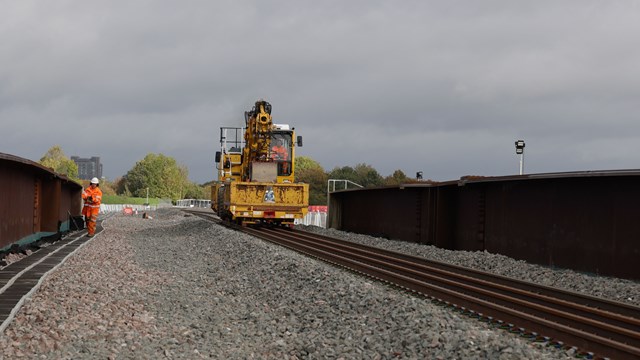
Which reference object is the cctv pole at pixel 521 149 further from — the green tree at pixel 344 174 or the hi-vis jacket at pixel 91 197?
the green tree at pixel 344 174

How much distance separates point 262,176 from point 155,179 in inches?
5005

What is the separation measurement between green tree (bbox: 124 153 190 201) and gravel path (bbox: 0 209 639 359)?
445 ft

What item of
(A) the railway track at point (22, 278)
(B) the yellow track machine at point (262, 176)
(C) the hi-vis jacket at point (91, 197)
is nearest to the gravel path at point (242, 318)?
(A) the railway track at point (22, 278)

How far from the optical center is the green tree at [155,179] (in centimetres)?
14530

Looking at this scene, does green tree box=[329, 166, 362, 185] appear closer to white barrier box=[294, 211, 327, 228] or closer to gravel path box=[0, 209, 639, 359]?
white barrier box=[294, 211, 327, 228]

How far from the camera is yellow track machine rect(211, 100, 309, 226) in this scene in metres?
23.3

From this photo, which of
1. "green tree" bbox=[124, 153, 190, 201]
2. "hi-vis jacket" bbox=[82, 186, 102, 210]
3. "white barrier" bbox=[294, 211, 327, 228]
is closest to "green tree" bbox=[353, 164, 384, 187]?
"white barrier" bbox=[294, 211, 327, 228]

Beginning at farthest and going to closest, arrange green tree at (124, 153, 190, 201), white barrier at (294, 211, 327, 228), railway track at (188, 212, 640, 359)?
green tree at (124, 153, 190, 201)
white barrier at (294, 211, 327, 228)
railway track at (188, 212, 640, 359)

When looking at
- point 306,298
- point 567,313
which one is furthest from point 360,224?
point 567,313

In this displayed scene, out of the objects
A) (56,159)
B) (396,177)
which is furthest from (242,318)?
(56,159)

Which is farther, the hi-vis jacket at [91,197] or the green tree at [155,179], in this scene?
the green tree at [155,179]

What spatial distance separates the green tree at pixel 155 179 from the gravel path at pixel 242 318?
13575 cm

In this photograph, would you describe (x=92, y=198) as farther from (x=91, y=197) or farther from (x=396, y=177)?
(x=396, y=177)

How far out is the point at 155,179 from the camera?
5748 inches
